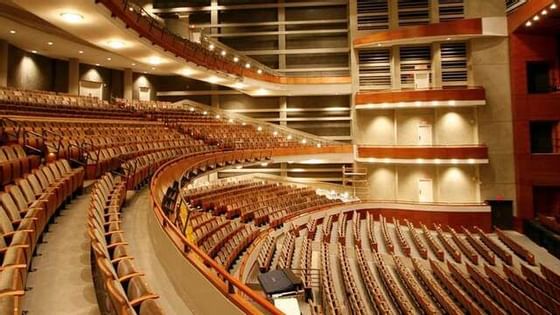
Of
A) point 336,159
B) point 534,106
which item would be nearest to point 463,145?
point 534,106

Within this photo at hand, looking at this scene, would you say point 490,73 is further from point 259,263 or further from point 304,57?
point 259,263

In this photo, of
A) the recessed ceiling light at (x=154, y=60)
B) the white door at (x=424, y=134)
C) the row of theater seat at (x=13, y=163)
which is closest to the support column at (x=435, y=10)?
the white door at (x=424, y=134)

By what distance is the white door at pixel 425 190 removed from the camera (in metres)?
8.07

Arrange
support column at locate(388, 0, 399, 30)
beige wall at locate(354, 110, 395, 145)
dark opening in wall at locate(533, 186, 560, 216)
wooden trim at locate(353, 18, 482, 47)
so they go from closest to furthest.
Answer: dark opening in wall at locate(533, 186, 560, 216), wooden trim at locate(353, 18, 482, 47), beige wall at locate(354, 110, 395, 145), support column at locate(388, 0, 399, 30)

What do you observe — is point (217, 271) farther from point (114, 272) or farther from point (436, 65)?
point (436, 65)

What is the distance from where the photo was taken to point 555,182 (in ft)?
21.2

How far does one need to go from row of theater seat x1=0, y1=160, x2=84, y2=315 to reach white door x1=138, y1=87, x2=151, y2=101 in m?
7.39

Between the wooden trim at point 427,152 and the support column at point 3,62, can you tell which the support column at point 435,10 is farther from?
the support column at point 3,62

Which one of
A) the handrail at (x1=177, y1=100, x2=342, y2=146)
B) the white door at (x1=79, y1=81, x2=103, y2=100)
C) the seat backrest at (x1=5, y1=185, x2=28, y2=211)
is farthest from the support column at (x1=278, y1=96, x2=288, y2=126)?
the seat backrest at (x1=5, y1=185, x2=28, y2=211)

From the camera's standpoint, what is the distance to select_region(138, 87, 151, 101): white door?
9999 mm

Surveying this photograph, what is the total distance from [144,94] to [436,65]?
7452mm

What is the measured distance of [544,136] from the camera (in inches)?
269

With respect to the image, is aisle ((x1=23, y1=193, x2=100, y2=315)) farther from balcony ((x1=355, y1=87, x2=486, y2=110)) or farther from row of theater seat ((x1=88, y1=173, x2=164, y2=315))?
balcony ((x1=355, y1=87, x2=486, y2=110))

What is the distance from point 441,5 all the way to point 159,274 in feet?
29.9
